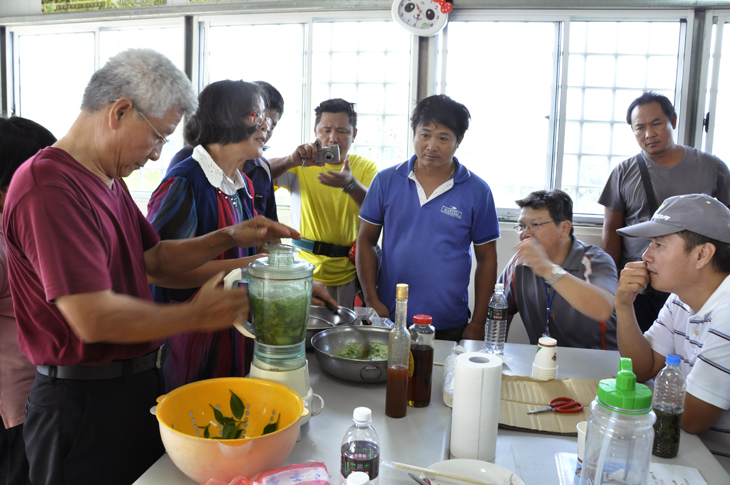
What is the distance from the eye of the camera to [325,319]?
6.38ft

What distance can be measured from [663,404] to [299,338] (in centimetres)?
89

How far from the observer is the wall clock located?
373cm

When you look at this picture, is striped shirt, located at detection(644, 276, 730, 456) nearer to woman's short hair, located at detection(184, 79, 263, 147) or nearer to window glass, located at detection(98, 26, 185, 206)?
woman's short hair, located at detection(184, 79, 263, 147)

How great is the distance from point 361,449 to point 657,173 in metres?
2.85

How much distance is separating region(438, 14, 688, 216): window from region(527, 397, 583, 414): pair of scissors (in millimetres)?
2564

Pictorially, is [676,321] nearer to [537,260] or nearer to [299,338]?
[537,260]

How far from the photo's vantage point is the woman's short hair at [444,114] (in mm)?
2322

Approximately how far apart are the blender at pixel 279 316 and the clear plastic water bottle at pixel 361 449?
0.27m

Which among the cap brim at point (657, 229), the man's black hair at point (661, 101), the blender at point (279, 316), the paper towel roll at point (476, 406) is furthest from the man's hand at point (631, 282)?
the man's black hair at point (661, 101)

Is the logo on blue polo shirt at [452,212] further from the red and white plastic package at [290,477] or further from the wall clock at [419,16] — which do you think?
the wall clock at [419,16]

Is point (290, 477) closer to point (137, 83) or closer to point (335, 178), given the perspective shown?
point (137, 83)

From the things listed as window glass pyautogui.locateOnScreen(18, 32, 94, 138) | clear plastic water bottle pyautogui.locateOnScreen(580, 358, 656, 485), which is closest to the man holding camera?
clear plastic water bottle pyautogui.locateOnScreen(580, 358, 656, 485)

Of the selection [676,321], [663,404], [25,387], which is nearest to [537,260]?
[676,321]

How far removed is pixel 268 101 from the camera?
2445 mm
